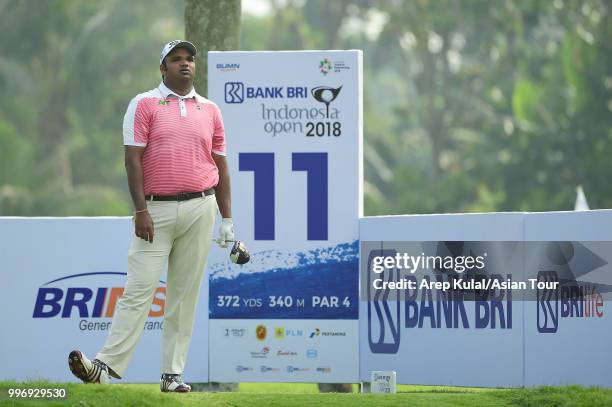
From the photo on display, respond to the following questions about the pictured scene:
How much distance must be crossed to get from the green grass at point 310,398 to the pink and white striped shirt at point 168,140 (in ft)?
4.12

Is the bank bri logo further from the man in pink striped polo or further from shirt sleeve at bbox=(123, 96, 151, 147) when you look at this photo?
shirt sleeve at bbox=(123, 96, 151, 147)

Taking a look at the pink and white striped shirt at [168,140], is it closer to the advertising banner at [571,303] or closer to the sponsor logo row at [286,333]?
the sponsor logo row at [286,333]

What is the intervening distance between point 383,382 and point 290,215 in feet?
4.96

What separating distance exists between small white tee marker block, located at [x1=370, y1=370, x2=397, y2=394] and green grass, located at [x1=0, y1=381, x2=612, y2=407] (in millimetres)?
1205

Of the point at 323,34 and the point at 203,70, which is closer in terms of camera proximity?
the point at 203,70

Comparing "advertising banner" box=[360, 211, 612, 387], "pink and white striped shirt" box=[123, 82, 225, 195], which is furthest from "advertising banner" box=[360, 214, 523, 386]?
"pink and white striped shirt" box=[123, 82, 225, 195]

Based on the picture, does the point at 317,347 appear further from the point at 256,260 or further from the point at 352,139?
the point at 352,139

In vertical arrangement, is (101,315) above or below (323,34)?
below

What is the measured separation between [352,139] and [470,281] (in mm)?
1376

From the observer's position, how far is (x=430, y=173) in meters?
47.4

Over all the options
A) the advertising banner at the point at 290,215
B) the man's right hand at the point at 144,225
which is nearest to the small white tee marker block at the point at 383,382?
the advertising banner at the point at 290,215

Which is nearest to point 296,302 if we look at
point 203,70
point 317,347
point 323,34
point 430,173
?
point 317,347

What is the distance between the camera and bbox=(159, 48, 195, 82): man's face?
910cm

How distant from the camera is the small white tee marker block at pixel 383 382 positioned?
10.2 m
